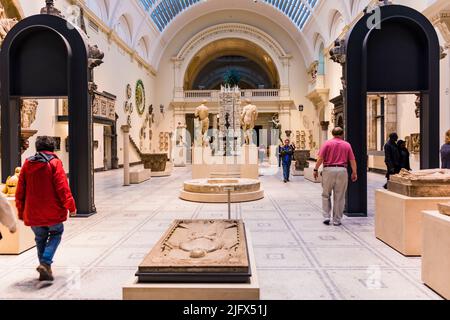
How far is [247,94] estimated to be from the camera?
31625 mm

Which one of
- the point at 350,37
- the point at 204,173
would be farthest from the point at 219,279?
the point at 204,173

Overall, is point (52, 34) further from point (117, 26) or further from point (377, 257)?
point (117, 26)

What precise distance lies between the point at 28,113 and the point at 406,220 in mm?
11422

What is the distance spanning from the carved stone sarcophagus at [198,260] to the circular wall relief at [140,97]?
946 inches

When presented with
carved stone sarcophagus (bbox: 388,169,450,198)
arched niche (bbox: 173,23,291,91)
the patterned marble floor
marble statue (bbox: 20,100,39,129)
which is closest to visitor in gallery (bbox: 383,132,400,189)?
the patterned marble floor

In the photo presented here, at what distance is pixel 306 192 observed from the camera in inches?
419

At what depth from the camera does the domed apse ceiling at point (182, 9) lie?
1024 inches

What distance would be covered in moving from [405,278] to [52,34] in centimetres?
716

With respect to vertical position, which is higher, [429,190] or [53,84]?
[53,84]

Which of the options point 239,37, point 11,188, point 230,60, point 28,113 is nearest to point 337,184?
point 11,188

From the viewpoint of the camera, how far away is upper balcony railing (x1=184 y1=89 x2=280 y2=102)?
31203 millimetres

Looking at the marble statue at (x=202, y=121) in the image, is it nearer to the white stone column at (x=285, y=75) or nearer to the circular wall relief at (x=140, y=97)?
the circular wall relief at (x=140, y=97)

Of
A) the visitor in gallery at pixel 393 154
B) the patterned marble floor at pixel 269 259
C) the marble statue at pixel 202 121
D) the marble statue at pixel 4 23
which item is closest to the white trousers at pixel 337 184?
the patterned marble floor at pixel 269 259

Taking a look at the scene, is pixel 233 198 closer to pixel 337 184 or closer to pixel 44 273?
pixel 337 184
